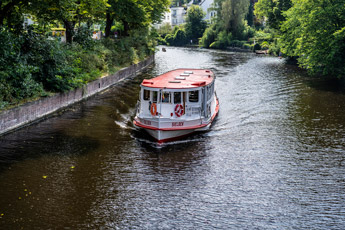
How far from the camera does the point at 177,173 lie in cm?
1681

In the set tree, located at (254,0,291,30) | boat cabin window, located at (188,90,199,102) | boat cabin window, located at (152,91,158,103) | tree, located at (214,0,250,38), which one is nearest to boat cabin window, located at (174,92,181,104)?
boat cabin window, located at (188,90,199,102)

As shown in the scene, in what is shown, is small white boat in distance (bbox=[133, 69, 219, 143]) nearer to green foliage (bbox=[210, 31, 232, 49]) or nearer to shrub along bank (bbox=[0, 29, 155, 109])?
shrub along bank (bbox=[0, 29, 155, 109])

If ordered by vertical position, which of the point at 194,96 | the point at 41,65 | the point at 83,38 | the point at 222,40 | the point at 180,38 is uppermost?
the point at 180,38

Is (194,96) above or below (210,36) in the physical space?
below

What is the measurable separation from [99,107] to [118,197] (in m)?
14.9

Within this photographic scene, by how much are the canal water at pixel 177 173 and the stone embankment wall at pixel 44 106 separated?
611 mm

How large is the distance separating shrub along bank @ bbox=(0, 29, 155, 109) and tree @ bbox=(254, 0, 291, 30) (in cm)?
3640

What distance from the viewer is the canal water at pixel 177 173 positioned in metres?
13.1

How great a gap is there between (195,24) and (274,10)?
5892 cm

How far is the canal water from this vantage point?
1309cm

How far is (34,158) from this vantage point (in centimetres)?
1791

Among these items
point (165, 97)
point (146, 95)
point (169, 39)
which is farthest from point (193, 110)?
point (169, 39)

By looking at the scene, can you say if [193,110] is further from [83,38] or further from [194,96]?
[83,38]

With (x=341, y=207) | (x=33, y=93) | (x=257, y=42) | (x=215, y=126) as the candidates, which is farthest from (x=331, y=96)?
(x=257, y=42)
